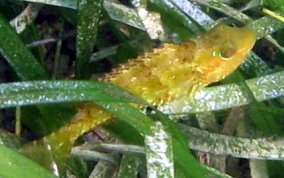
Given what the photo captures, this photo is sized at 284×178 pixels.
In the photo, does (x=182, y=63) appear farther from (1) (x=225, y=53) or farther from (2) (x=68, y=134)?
(2) (x=68, y=134)

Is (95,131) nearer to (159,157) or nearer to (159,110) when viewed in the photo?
(159,110)

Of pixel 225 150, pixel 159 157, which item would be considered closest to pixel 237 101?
pixel 225 150

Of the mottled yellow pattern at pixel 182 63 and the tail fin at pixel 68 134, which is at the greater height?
the mottled yellow pattern at pixel 182 63

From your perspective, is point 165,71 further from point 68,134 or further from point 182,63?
point 68,134

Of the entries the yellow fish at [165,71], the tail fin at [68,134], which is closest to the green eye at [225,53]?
the yellow fish at [165,71]

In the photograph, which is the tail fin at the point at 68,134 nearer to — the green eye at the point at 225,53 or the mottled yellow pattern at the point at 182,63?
the mottled yellow pattern at the point at 182,63

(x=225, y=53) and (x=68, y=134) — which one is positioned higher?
(x=225, y=53)

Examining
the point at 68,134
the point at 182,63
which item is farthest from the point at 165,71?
the point at 68,134

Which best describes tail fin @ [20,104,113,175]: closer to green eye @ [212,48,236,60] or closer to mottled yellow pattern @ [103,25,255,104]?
mottled yellow pattern @ [103,25,255,104]
